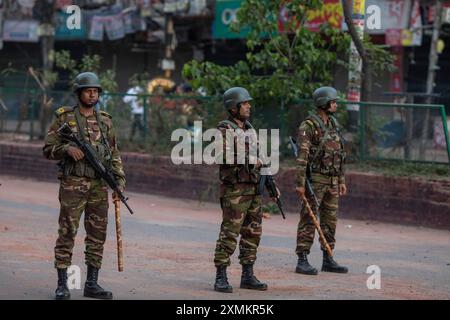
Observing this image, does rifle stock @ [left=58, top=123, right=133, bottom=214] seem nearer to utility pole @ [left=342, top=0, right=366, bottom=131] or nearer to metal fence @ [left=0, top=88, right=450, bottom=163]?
metal fence @ [left=0, top=88, right=450, bottom=163]

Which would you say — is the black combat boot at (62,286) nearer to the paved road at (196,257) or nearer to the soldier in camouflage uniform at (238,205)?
the paved road at (196,257)

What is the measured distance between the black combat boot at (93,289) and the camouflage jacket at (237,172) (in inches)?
55.4

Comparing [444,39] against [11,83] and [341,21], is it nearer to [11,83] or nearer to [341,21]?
[341,21]

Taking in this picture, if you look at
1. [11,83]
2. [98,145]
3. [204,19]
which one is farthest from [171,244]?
[11,83]

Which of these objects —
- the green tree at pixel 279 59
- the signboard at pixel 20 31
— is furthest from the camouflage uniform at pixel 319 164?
the signboard at pixel 20 31

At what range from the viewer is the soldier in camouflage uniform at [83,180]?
862 cm

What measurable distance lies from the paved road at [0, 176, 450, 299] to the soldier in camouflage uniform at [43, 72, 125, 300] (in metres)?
0.38

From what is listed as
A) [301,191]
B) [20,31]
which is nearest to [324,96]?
[301,191]

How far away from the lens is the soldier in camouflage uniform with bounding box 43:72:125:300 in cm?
862

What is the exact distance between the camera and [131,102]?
19.0 meters

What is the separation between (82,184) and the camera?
8.65 metres

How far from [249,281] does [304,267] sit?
4.01ft

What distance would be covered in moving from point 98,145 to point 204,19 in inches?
750

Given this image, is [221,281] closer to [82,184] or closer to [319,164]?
[82,184]
